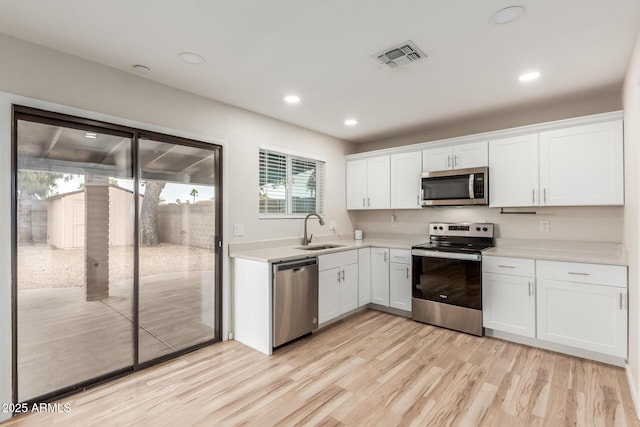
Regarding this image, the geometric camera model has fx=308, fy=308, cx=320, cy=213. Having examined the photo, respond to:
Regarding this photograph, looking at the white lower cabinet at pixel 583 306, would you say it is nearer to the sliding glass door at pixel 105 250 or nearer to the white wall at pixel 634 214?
the white wall at pixel 634 214

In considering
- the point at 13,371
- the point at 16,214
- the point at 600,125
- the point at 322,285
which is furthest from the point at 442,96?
the point at 13,371

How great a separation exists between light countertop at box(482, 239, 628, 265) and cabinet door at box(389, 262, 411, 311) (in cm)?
95

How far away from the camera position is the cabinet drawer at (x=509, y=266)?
2.98m

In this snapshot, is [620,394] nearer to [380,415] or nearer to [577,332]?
[577,332]

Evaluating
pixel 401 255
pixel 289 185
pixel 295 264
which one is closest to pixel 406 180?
pixel 401 255

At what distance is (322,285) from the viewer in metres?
3.41

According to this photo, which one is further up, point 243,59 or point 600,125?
point 243,59

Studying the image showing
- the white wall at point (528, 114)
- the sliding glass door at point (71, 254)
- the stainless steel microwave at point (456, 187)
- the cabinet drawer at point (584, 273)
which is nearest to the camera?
the sliding glass door at point (71, 254)

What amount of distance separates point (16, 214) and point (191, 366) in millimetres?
1719

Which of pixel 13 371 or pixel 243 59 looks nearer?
pixel 13 371

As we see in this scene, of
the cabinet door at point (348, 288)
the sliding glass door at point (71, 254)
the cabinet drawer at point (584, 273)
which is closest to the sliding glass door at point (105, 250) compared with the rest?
the sliding glass door at point (71, 254)

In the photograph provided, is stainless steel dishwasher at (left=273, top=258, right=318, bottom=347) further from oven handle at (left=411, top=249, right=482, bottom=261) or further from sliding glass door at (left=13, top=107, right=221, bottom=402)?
oven handle at (left=411, top=249, right=482, bottom=261)

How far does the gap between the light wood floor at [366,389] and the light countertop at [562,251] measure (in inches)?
35.3

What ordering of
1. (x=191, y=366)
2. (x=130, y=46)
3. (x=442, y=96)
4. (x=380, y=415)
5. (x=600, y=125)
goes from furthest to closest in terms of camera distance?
(x=442, y=96), (x=600, y=125), (x=191, y=366), (x=130, y=46), (x=380, y=415)
